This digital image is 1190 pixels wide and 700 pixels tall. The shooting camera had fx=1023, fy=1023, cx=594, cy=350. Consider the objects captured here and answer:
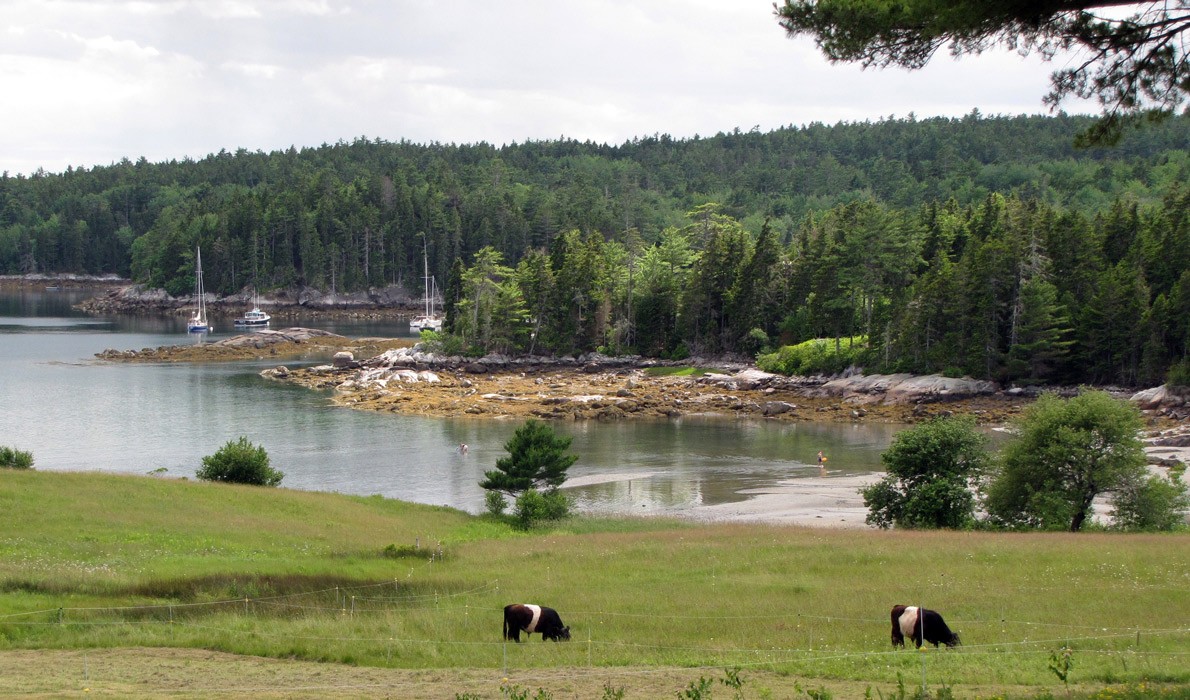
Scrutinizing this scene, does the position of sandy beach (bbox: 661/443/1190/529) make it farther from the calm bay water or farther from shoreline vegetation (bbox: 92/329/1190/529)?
the calm bay water

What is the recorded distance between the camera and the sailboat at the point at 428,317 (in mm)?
149000

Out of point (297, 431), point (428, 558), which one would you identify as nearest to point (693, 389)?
point (297, 431)

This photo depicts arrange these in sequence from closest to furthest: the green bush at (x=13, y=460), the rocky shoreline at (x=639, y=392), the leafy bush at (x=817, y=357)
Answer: the green bush at (x=13, y=460) → the rocky shoreline at (x=639, y=392) → the leafy bush at (x=817, y=357)

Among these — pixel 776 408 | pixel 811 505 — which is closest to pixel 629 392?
pixel 776 408

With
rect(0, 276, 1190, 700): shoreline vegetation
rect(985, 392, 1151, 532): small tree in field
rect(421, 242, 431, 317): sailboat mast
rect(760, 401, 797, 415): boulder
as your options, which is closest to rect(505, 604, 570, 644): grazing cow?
rect(0, 276, 1190, 700): shoreline vegetation

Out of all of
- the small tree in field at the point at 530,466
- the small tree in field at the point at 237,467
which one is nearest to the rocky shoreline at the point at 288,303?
the small tree in field at the point at 237,467

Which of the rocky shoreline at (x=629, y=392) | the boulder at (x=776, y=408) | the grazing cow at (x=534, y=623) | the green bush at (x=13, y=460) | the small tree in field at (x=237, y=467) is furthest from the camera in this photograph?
the boulder at (x=776, y=408)

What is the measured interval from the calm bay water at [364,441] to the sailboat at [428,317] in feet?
161

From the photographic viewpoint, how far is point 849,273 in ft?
321

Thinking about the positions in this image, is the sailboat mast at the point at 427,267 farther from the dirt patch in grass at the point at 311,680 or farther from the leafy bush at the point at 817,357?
the dirt patch in grass at the point at 311,680

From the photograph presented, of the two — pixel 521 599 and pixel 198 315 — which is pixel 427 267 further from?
pixel 521 599

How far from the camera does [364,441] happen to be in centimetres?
6781

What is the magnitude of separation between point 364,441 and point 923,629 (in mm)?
51787

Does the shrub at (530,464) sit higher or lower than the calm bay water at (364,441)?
higher
